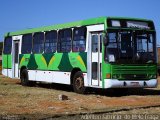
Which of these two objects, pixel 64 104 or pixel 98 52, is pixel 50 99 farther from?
pixel 98 52

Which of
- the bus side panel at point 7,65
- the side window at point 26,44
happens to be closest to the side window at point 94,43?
the side window at point 26,44

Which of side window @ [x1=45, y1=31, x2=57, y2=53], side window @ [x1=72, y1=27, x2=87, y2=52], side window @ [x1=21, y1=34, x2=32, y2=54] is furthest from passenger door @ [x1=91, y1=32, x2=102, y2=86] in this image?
side window @ [x1=21, y1=34, x2=32, y2=54]

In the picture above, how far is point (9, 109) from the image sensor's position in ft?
47.9

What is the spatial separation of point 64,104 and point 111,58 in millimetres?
3668

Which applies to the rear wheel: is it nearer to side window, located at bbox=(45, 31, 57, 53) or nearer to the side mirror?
side window, located at bbox=(45, 31, 57, 53)

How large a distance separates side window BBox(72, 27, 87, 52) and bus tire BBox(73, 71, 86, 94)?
1.10 metres

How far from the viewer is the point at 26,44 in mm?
26969

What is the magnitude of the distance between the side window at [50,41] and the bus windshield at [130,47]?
16.3 feet

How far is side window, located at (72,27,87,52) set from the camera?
67.8ft

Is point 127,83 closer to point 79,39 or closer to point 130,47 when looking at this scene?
point 130,47

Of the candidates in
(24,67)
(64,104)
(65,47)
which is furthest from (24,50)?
(64,104)

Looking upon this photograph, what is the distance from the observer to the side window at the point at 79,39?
20672 mm

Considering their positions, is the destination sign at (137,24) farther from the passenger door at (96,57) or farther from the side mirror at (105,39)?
the side mirror at (105,39)

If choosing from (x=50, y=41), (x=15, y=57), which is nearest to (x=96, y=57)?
(x=50, y=41)
